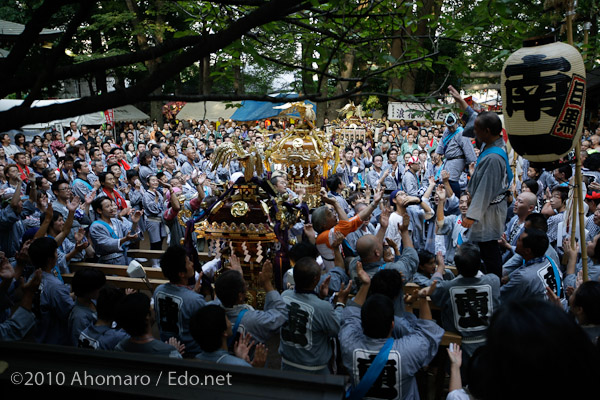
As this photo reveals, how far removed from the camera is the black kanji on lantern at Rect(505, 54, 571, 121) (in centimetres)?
387

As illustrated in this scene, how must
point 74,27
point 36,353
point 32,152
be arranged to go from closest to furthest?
1. point 36,353
2. point 74,27
3. point 32,152

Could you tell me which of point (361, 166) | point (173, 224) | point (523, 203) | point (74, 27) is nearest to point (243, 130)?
point (361, 166)

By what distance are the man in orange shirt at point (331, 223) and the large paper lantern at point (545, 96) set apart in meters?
1.52

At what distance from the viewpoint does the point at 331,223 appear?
5.16 m

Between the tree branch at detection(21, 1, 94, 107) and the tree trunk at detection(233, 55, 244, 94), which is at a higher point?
the tree trunk at detection(233, 55, 244, 94)

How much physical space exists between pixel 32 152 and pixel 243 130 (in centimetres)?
1284

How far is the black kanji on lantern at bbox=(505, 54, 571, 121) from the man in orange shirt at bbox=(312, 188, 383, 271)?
158 centimetres

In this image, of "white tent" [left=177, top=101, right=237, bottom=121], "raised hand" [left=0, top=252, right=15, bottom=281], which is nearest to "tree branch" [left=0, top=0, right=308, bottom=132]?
"raised hand" [left=0, top=252, right=15, bottom=281]

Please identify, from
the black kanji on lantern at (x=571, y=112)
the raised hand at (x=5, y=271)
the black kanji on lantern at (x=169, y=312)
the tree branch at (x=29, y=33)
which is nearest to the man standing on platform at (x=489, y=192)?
the black kanji on lantern at (x=571, y=112)

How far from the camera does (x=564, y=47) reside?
391 cm

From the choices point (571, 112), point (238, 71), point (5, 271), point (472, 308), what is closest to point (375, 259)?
point (472, 308)

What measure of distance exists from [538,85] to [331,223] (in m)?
2.47

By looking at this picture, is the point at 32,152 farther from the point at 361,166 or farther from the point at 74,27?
the point at 74,27

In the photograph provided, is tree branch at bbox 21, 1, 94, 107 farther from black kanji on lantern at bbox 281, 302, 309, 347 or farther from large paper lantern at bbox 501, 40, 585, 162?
large paper lantern at bbox 501, 40, 585, 162
